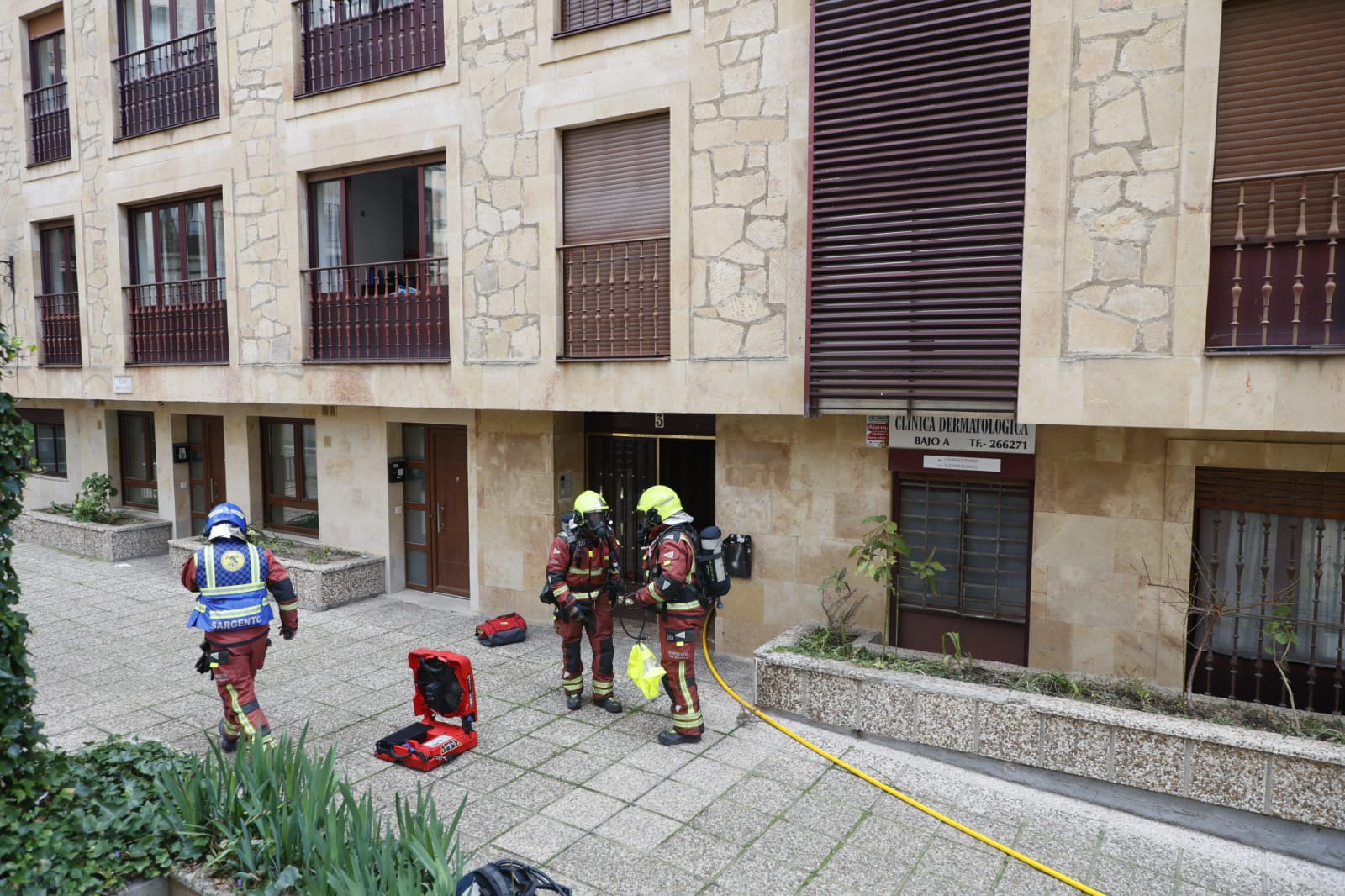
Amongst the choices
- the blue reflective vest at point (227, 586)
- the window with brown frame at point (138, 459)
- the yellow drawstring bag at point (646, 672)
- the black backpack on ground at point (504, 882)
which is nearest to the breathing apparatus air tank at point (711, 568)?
the yellow drawstring bag at point (646, 672)

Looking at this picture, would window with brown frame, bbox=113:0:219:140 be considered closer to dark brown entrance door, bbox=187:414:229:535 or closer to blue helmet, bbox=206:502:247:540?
dark brown entrance door, bbox=187:414:229:535

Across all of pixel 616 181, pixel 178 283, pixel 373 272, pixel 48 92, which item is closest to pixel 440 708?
pixel 616 181

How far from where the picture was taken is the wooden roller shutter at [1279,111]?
5.31 metres

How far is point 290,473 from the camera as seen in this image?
12.4 meters

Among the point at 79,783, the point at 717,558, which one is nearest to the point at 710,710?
the point at 717,558

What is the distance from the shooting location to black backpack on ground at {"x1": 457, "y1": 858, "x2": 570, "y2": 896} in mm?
3549

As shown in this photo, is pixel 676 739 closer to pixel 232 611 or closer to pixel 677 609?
pixel 677 609

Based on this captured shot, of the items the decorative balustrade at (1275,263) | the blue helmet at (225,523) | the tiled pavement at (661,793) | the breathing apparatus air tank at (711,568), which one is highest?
the decorative balustrade at (1275,263)

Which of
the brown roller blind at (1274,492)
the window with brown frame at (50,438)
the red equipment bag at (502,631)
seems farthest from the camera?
the window with brown frame at (50,438)

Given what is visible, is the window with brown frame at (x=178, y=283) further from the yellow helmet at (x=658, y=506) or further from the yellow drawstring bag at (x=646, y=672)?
the yellow drawstring bag at (x=646, y=672)

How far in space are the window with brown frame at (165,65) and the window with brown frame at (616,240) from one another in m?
5.94

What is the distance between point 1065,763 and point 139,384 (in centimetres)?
1239

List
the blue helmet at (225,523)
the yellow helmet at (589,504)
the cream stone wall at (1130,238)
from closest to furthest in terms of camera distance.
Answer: the cream stone wall at (1130,238)
the blue helmet at (225,523)
the yellow helmet at (589,504)

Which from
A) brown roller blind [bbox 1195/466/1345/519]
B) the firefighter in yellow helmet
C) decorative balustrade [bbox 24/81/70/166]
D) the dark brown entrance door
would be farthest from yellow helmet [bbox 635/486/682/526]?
decorative balustrade [bbox 24/81/70/166]
